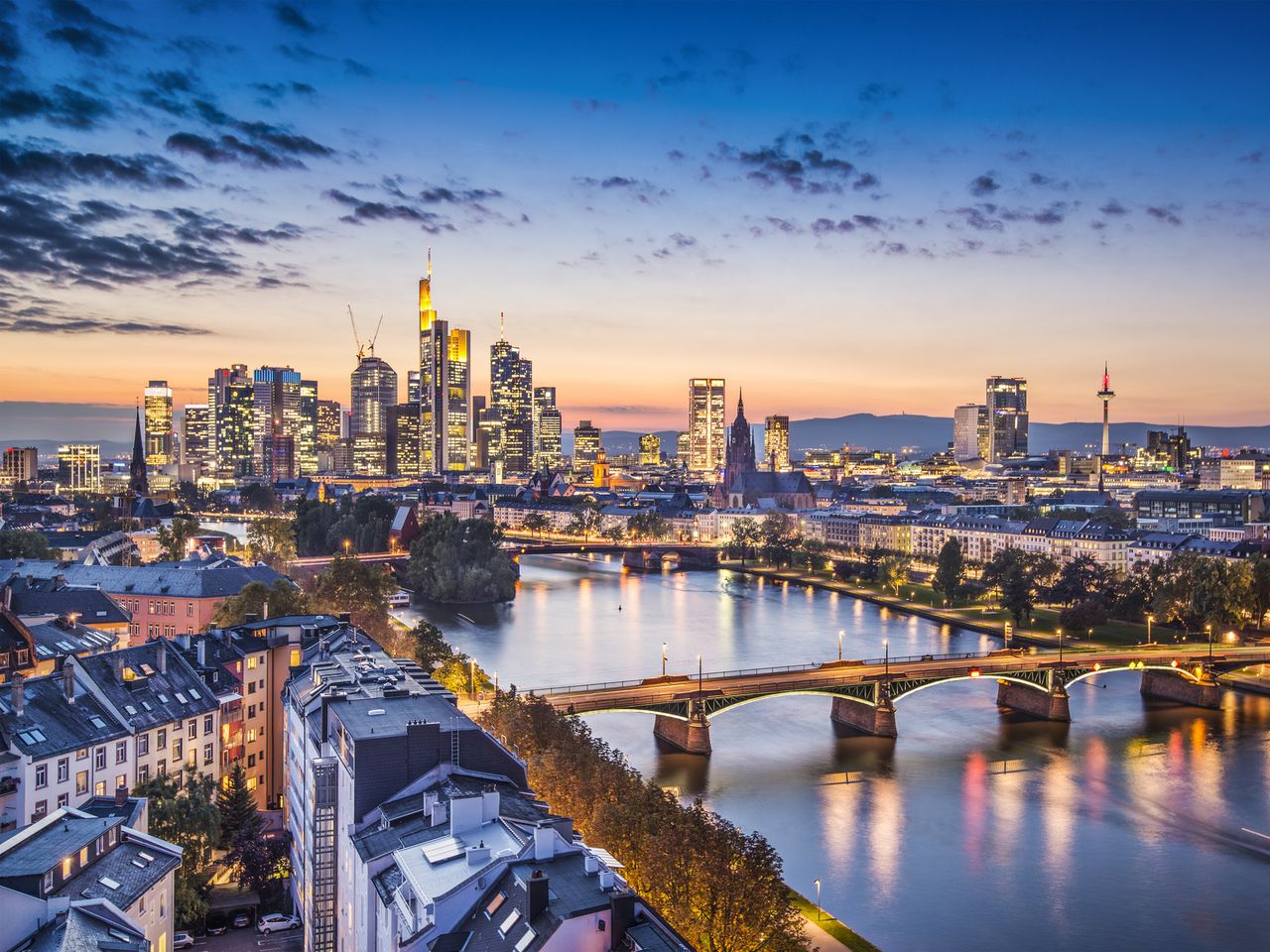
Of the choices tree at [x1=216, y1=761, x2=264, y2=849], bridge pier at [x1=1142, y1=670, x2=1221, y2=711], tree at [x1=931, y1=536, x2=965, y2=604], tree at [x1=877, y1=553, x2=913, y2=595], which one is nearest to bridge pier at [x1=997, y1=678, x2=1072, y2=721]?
bridge pier at [x1=1142, y1=670, x2=1221, y2=711]

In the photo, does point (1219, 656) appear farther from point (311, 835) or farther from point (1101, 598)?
point (311, 835)

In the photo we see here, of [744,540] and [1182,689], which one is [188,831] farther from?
[744,540]

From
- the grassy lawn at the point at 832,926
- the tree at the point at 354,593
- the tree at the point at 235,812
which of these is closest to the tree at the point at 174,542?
the tree at the point at 354,593

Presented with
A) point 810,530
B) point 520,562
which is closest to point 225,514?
point 520,562

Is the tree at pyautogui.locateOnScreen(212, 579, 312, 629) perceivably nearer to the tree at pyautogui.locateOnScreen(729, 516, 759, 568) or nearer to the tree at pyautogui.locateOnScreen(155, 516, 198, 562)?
the tree at pyautogui.locateOnScreen(155, 516, 198, 562)

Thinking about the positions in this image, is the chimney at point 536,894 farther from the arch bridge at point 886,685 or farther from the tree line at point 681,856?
the arch bridge at point 886,685

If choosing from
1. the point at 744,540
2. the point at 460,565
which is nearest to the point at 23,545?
the point at 460,565
